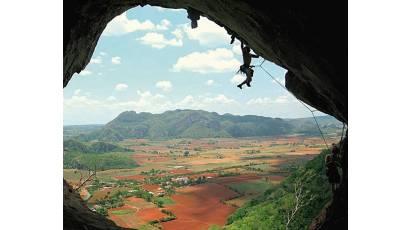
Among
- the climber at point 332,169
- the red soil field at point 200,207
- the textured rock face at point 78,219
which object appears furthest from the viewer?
the red soil field at point 200,207

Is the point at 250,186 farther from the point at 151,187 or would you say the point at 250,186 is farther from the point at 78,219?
the point at 78,219

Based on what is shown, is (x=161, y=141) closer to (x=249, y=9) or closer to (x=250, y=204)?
(x=250, y=204)

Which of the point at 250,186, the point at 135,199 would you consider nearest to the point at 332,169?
the point at 135,199

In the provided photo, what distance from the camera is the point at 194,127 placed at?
5969 inches

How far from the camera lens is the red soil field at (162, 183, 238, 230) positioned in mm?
55125

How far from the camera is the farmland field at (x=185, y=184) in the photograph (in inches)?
2135

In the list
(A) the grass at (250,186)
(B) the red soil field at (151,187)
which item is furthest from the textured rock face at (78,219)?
(B) the red soil field at (151,187)

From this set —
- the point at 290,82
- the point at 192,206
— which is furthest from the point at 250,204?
the point at 290,82

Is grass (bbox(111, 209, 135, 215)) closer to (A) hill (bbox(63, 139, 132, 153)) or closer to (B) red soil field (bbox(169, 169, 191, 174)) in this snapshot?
(A) hill (bbox(63, 139, 132, 153))

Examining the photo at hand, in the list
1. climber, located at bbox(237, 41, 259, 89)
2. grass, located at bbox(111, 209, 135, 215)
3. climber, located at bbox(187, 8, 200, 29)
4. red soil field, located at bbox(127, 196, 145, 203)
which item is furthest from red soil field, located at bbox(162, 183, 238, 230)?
climber, located at bbox(187, 8, 200, 29)

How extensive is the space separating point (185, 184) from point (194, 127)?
7568cm

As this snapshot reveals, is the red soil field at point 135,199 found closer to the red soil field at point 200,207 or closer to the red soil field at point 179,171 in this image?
the red soil field at point 200,207

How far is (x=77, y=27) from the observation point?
598cm

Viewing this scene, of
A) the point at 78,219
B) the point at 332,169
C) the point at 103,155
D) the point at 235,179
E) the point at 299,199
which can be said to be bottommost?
the point at 235,179
